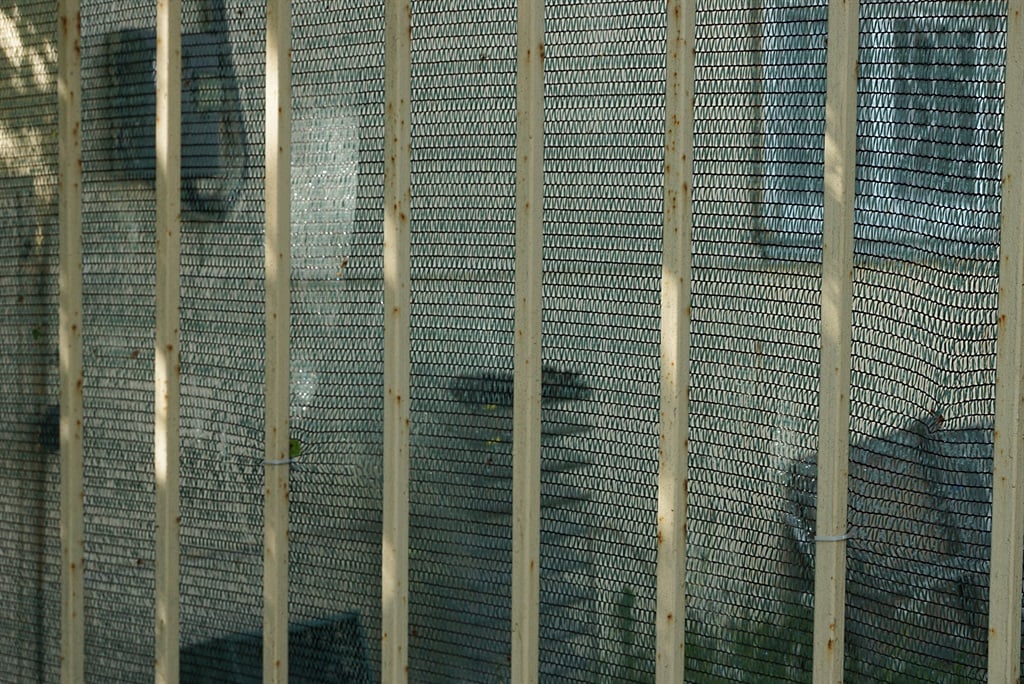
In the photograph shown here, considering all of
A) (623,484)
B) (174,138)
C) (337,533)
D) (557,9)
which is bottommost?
(337,533)

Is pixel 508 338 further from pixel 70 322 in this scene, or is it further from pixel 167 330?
pixel 70 322

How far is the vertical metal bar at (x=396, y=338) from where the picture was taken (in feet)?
8.67

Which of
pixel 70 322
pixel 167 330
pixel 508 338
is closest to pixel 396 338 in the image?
pixel 508 338

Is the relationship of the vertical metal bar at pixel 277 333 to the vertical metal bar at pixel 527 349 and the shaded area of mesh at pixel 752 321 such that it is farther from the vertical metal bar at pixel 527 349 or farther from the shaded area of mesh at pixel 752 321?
the shaded area of mesh at pixel 752 321

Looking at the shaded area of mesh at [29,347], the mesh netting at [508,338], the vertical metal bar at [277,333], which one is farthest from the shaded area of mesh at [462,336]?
the shaded area of mesh at [29,347]

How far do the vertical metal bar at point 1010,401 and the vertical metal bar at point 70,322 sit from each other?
2.11 m

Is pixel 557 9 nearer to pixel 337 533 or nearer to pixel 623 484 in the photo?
pixel 623 484

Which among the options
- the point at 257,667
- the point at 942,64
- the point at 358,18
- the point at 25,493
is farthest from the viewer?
the point at 25,493

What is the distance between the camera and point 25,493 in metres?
3.22

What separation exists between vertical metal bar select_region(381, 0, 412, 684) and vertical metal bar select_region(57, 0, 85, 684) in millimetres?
876

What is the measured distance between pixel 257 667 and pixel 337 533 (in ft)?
1.33

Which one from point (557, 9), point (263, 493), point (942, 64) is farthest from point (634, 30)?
point (263, 493)

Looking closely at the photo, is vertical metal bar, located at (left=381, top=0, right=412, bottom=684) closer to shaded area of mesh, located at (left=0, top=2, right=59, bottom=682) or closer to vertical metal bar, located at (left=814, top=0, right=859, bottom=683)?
vertical metal bar, located at (left=814, top=0, right=859, bottom=683)

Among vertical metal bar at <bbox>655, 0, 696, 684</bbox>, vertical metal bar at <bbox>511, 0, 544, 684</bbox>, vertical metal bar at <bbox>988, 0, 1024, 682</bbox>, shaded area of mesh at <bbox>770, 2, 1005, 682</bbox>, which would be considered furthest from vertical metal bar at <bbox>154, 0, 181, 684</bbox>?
vertical metal bar at <bbox>988, 0, 1024, 682</bbox>
